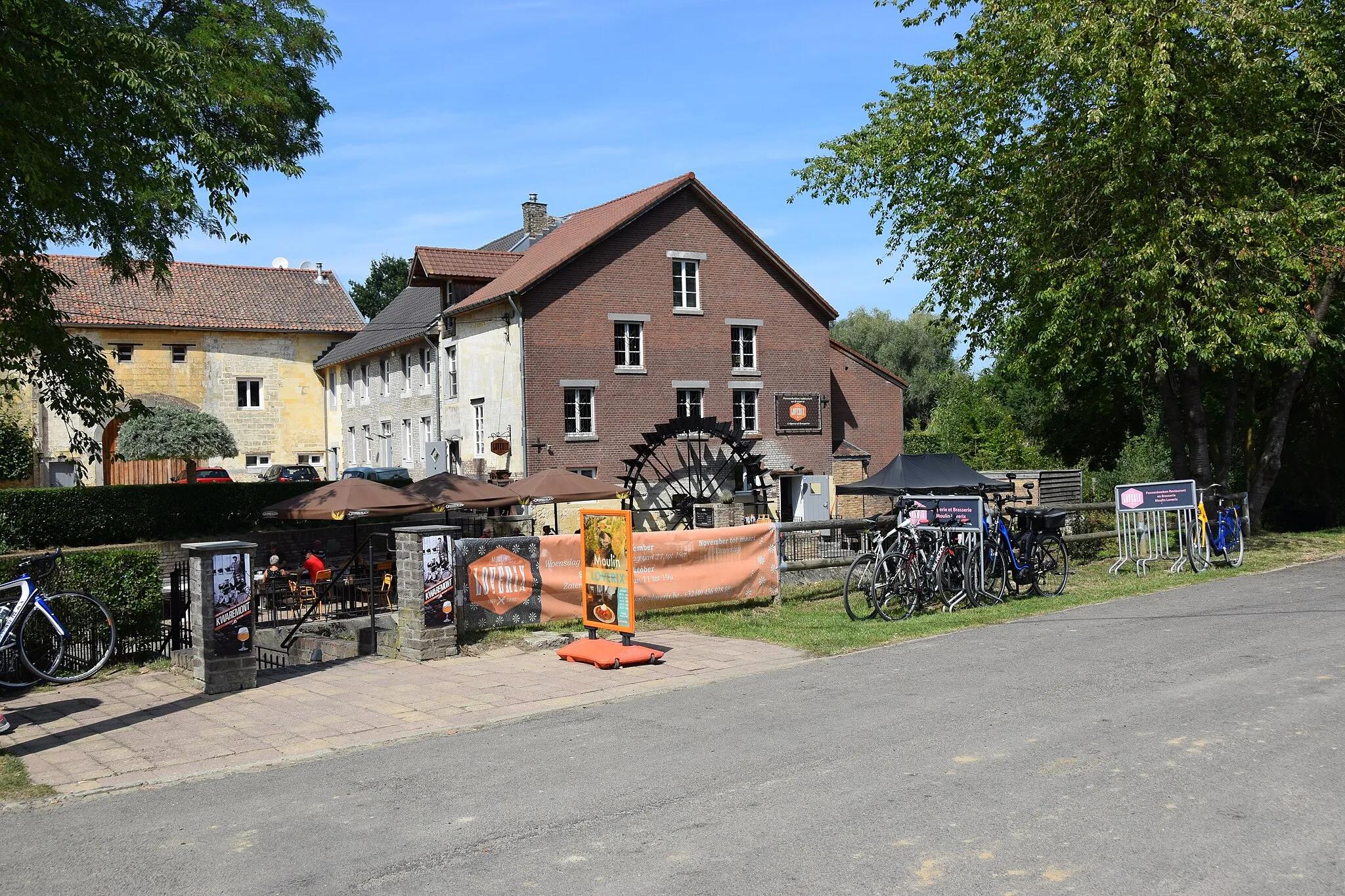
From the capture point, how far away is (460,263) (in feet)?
120

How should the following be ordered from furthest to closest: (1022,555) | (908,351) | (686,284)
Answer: (908,351) < (686,284) < (1022,555)

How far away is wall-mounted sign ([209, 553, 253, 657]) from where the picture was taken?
10555 millimetres

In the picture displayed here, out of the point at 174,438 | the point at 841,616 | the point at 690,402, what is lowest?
the point at 841,616

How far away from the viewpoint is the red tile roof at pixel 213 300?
44812mm

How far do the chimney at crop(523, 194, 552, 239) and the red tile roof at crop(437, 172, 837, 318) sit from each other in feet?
13.9

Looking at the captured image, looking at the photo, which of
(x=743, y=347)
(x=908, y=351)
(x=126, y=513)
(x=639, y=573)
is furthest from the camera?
(x=908, y=351)

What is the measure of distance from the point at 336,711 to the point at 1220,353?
17.5m

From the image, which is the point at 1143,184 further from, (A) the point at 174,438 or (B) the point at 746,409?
(A) the point at 174,438

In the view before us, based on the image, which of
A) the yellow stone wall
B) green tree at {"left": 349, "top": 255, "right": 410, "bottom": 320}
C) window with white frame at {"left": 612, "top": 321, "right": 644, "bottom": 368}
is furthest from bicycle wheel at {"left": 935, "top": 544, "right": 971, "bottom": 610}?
green tree at {"left": 349, "top": 255, "right": 410, "bottom": 320}

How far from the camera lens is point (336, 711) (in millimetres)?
9547

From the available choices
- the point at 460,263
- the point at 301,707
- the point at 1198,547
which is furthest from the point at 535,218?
the point at 301,707

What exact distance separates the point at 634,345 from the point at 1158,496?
19.8 meters

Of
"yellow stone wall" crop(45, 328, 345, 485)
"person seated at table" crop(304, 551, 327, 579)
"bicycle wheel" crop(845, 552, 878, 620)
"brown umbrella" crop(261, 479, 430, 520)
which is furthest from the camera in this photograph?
"yellow stone wall" crop(45, 328, 345, 485)

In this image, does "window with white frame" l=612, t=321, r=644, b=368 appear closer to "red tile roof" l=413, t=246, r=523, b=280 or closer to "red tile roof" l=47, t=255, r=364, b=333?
"red tile roof" l=413, t=246, r=523, b=280
